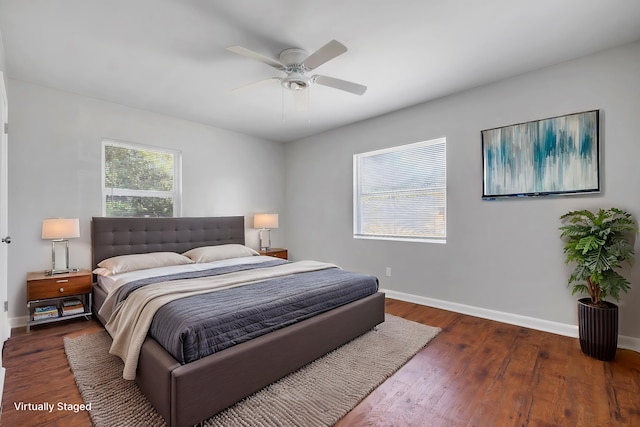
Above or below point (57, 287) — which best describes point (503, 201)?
above

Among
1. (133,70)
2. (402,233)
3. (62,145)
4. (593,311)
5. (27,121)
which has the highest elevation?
(133,70)

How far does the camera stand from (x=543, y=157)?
9.32 feet

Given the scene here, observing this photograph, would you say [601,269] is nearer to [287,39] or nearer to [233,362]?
[233,362]

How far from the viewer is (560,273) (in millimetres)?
2787

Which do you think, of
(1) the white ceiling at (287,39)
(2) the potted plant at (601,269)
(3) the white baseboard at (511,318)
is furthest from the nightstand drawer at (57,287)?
(2) the potted plant at (601,269)

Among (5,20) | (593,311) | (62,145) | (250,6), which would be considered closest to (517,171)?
(593,311)

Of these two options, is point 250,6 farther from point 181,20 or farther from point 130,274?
point 130,274

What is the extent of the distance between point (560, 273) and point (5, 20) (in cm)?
503

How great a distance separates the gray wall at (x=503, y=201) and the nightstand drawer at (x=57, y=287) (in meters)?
3.31

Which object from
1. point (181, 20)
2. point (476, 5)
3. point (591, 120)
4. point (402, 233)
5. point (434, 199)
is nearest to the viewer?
point (476, 5)

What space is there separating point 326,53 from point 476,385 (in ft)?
8.42

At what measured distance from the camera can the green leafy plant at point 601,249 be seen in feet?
7.41

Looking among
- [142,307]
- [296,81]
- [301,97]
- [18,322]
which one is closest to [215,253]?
[142,307]

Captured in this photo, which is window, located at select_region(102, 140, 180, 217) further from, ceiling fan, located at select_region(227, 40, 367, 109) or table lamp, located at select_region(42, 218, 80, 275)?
ceiling fan, located at select_region(227, 40, 367, 109)
